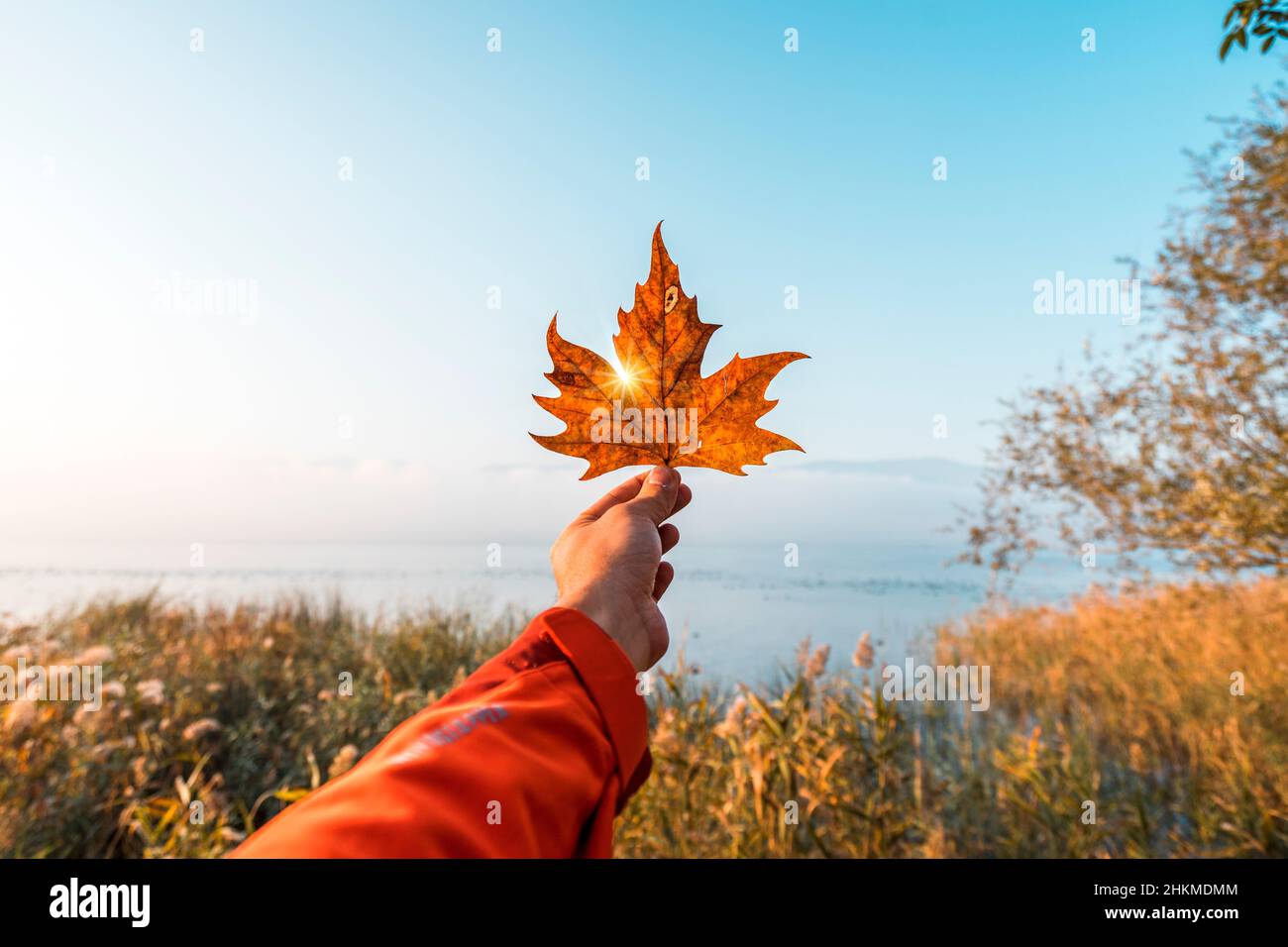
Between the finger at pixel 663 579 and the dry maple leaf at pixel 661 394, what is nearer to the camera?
the dry maple leaf at pixel 661 394

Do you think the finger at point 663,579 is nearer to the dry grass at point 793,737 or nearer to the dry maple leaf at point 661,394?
the dry maple leaf at point 661,394

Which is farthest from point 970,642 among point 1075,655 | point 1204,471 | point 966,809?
point 966,809

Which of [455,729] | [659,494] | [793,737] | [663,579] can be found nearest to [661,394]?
[659,494]

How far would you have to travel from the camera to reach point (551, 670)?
83 centimetres

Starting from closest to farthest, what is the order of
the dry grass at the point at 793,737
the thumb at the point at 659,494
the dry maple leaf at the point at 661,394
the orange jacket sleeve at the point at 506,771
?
the orange jacket sleeve at the point at 506,771 < the dry maple leaf at the point at 661,394 < the thumb at the point at 659,494 < the dry grass at the point at 793,737

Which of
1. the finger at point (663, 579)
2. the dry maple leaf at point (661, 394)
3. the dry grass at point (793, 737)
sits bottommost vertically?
the dry grass at point (793, 737)

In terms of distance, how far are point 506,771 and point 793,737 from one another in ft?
7.45

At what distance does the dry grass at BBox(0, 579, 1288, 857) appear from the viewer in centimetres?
273

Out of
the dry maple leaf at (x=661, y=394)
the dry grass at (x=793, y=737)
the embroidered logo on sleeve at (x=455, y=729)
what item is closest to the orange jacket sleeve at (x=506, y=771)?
the embroidered logo on sleeve at (x=455, y=729)

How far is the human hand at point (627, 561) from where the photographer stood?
3.26 ft

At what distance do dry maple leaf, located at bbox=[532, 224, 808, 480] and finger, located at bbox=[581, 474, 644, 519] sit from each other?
0.17 m

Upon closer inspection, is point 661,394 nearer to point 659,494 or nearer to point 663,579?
point 659,494

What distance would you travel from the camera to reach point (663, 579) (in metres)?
1.20
